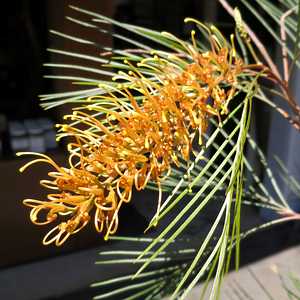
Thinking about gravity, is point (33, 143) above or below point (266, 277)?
above

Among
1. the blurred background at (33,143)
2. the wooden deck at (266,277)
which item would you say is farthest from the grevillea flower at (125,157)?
the wooden deck at (266,277)

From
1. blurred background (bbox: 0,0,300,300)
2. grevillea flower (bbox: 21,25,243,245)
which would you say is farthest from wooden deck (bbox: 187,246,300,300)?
grevillea flower (bbox: 21,25,243,245)

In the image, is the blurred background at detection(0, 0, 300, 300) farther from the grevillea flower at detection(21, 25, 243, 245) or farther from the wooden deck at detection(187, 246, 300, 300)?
the grevillea flower at detection(21, 25, 243, 245)

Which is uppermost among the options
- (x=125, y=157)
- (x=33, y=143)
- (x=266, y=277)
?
(x=125, y=157)

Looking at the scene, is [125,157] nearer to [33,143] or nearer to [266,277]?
[33,143]

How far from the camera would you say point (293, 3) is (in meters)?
0.62

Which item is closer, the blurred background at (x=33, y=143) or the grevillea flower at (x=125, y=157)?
the grevillea flower at (x=125, y=157)

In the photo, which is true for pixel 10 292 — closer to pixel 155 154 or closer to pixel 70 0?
pixel 70 0

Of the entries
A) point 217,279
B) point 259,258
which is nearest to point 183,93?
point 217,279

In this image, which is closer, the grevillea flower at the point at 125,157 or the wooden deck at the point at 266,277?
the grevillea flower at the point at 125,157

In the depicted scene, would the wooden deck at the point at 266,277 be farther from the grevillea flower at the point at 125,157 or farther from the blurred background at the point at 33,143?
the grevillea flower at the point at 125,157

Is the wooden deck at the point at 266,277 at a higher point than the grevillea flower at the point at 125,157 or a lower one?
lower

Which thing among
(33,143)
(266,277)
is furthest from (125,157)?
(266,277)

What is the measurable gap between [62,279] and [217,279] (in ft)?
7.11
